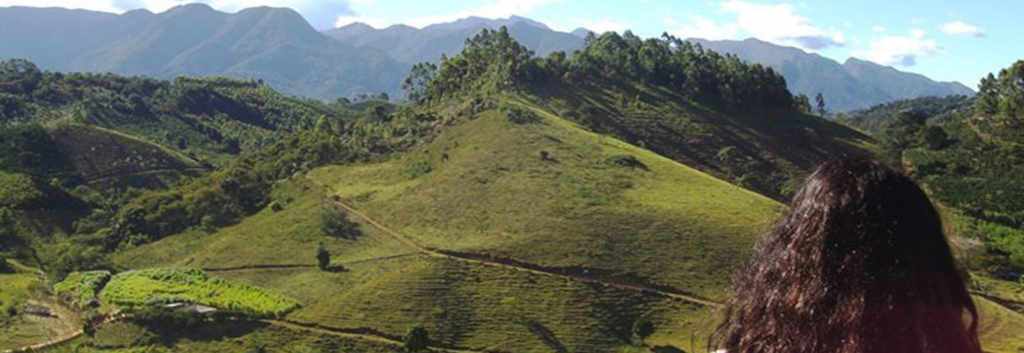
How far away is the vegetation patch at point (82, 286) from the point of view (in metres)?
54.4

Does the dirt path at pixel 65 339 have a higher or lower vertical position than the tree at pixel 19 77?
lower

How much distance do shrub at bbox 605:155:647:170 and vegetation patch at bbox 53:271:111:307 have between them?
4252 cm

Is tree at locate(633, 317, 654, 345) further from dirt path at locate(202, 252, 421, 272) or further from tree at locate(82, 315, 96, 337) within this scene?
tree at locate(82, 315, 96, 337)

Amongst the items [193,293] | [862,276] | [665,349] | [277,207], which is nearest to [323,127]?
[277,207]

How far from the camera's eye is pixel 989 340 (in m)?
42.9

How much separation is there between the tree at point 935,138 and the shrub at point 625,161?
39.1 m

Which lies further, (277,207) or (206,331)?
(277,207)

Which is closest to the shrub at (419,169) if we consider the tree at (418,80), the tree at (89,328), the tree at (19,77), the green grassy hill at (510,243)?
the green grassy hill at (510,243)

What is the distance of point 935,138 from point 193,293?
78.6 m

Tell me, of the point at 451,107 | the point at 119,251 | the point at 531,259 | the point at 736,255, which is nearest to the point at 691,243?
the point at 736,255

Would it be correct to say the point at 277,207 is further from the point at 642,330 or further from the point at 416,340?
the point at 642,330

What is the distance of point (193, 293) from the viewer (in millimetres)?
52531

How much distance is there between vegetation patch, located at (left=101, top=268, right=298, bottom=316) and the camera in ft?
165

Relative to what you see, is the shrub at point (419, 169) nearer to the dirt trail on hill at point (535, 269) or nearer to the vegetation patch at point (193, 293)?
the dirt trail on hill at point (535, 269)
